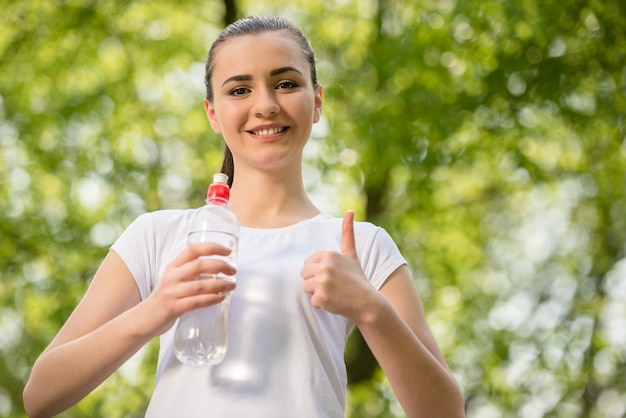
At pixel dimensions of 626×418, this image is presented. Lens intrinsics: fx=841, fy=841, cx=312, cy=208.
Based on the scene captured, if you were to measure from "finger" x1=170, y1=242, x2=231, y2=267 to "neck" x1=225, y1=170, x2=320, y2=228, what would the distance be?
0.45 metres

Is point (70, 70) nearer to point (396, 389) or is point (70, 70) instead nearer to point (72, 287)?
point (72, 287)

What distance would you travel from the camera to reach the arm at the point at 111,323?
1.56 metres

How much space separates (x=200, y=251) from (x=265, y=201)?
1.67 ft

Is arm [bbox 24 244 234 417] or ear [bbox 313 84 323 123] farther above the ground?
ear [bbox 313 84 323 123]

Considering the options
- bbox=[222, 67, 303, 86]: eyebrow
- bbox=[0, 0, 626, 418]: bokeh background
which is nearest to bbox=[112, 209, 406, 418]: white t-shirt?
bbox=[222, 67, 303, 86]: eyebrow

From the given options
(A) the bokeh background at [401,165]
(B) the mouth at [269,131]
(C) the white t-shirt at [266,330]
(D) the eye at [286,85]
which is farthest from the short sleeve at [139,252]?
(A) the bokeh background at [401,165]

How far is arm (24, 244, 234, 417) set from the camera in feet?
5.12

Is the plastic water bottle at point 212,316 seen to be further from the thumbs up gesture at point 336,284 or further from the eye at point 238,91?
the eye at point 238,91

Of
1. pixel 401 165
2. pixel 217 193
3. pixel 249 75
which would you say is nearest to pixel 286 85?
pixel 249 75

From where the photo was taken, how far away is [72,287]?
763cm

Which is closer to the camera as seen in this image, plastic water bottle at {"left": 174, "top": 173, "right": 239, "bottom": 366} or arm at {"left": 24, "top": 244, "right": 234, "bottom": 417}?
arm at {"left": 24, "top": 244, "right": 234, "bottom": 417}

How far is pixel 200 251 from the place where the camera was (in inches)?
61.3

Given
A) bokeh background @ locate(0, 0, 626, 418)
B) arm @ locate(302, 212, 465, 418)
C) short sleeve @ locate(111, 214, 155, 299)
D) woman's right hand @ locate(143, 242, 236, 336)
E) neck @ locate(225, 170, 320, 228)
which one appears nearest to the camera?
woman's right hand @ locate(143, 242, 236, 336)

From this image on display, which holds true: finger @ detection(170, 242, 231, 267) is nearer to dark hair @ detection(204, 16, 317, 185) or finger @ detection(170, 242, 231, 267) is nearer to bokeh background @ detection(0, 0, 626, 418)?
dark hair @ detection(204, 16, 317, 185)
